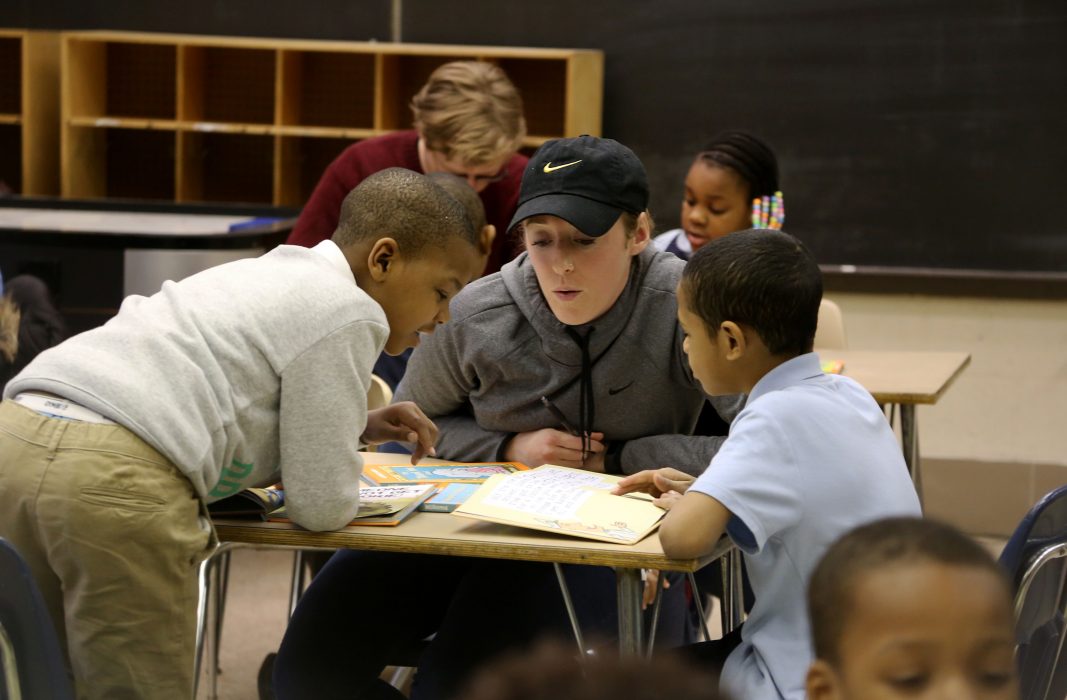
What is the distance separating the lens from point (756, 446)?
165 centimetres

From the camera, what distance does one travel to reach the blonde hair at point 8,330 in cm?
379

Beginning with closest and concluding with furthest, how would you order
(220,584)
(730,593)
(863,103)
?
(730,593) → (220,584) → (863,103)

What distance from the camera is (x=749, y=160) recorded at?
381 centimetres

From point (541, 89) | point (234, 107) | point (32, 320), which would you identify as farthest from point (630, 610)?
point (234, 107)

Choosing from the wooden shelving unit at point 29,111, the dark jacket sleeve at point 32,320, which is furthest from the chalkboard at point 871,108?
the dark jacket sleeve at point 32,320

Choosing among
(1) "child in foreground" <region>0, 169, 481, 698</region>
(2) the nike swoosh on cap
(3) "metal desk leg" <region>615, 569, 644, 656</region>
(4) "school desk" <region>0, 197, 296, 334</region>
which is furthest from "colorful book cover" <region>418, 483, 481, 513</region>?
(4) "school desk" <region>0, 197, 296, 334</region>

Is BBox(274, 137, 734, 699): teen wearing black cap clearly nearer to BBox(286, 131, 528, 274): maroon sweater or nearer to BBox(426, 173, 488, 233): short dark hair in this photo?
BBox(426, 173, 488, 233): short dark hair

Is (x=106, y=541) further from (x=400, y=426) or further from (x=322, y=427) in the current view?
(x=400, y=426)

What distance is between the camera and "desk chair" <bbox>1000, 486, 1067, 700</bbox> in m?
1.71

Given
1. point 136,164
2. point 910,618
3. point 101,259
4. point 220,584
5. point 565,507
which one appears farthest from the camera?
point 136,164

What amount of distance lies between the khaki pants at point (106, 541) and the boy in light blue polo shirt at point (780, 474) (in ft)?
2.14

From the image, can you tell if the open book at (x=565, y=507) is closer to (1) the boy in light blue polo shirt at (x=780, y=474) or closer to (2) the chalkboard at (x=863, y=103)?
(1) the boy in light blue polo shirt at (x=780, y=474)

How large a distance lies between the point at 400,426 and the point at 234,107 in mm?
4010

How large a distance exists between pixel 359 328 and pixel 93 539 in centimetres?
45
